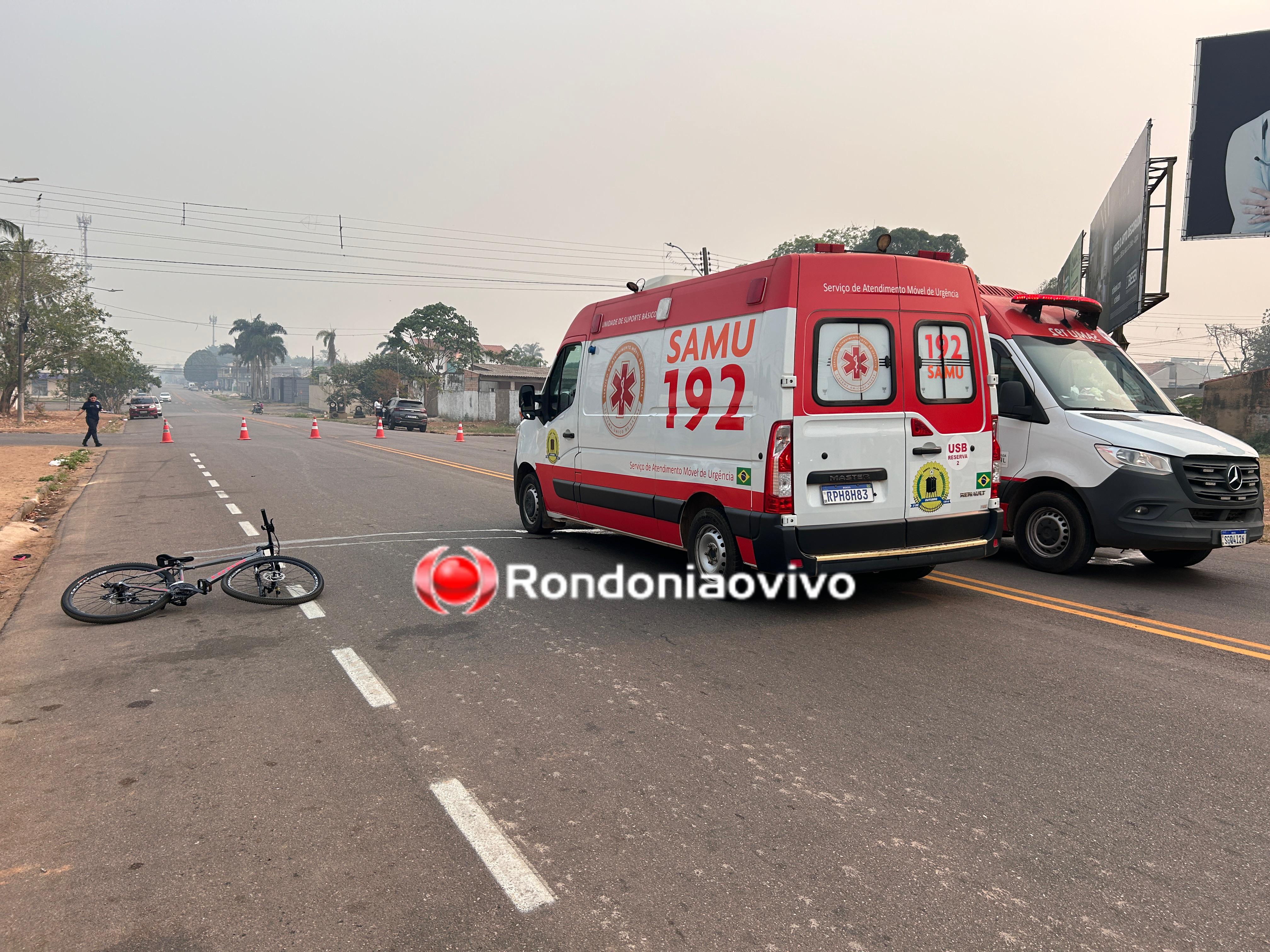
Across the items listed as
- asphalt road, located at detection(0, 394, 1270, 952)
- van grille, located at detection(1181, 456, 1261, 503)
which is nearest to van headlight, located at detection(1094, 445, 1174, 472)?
van grille, located at detection(1181, 456, 1261, 503)

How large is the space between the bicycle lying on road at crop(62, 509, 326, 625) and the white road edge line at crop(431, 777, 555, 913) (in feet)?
12.1

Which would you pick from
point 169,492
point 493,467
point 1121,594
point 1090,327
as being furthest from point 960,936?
point 493,467

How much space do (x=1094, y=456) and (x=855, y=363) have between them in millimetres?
2800

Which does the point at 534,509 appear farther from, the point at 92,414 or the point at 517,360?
the point at 517,360

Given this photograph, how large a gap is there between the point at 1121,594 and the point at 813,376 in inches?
132

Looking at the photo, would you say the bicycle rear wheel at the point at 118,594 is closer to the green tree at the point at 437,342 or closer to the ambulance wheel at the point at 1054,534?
the ambulance wheel at the point at 1054,534

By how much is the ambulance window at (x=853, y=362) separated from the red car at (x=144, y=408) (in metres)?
57.0

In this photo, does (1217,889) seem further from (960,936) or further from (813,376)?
(813,376)

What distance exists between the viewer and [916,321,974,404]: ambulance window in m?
6.52

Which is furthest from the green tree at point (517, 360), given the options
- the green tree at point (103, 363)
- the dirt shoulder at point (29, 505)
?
the dirt shoulder at point (29, 505)

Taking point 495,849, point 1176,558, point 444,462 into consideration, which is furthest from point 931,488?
point 444,462

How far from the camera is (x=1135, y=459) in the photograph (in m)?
7.32

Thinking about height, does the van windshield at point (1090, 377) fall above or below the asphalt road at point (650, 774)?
above

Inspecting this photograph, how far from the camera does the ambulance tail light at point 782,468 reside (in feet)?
19.9
